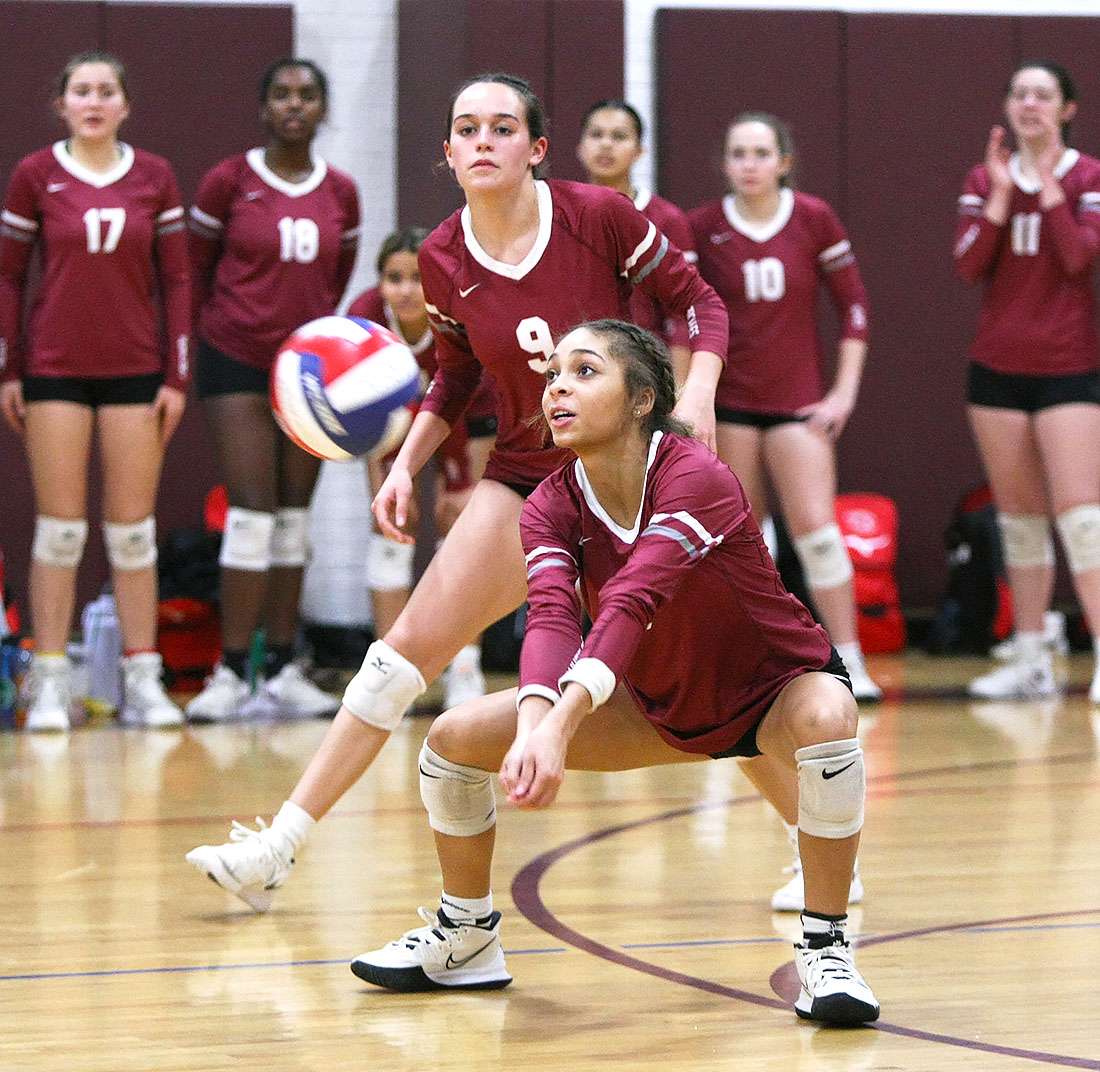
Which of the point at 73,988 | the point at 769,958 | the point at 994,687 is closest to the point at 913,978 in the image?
the point at 769,958

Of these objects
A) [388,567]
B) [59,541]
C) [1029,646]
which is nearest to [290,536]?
[388,567]

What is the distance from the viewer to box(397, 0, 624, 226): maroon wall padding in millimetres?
7547

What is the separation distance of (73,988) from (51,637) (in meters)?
3.15

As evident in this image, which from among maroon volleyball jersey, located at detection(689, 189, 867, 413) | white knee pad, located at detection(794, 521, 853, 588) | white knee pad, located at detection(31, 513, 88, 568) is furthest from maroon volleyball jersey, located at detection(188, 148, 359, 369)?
white knee pad, located at detection(794, 521, 853, 588)

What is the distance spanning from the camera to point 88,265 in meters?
5.74

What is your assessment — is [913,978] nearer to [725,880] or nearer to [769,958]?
[769,958]

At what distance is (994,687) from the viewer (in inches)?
253

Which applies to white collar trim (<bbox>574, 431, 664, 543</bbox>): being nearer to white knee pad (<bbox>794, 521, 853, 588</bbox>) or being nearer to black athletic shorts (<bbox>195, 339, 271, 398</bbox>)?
black athletic shorts (<bbox>195, 339, 271, 398</bbox>)

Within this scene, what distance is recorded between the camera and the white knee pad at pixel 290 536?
241 inches

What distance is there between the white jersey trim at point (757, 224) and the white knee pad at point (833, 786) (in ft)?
12.2

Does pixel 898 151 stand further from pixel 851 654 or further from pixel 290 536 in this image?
pixel 290 536

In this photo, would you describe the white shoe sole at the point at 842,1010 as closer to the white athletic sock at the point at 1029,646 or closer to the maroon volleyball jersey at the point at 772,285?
the maroon volleyball jersey at the point at 772,285

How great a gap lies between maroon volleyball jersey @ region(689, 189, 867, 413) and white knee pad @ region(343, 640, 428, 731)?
2.95 metres

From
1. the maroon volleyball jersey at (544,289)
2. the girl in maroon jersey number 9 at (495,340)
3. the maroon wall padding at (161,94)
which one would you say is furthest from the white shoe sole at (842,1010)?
the maroon wall padding at (161,94)
